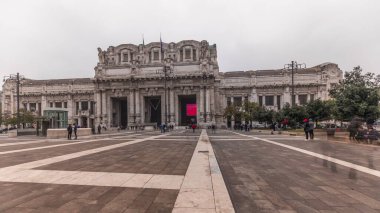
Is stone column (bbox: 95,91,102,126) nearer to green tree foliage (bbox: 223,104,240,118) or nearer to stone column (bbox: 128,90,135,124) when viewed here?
stone column (bbox: 128,90,135,124)

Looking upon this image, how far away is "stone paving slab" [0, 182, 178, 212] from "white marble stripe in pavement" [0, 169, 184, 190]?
344mm

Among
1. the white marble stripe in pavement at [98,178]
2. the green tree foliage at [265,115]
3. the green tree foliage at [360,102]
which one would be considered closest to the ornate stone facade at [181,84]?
the green tree foliage at [265,115]

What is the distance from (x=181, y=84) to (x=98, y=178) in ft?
186

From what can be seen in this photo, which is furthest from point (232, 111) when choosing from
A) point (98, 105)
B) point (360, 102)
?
point (98, 105)

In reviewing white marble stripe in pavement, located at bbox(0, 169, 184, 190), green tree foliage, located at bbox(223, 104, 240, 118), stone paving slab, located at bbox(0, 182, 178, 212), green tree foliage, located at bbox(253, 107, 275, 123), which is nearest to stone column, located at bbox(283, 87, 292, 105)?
green tree foliage, located at bbox(223, 104, 240, 118)

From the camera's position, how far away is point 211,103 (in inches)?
2429

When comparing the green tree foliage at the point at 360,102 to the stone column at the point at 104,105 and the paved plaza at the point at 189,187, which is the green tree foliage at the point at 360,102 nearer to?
the paved plaza at the point at 189,187

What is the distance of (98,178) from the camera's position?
630 centimetres

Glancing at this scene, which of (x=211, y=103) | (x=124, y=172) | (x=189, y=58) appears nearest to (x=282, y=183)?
(x=124, y=172)

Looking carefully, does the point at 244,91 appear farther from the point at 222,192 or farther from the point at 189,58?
the point at 222,192

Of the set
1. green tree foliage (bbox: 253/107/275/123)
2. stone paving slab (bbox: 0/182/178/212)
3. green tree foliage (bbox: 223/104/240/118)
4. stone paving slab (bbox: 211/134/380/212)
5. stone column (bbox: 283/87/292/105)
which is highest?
stone column (bbox: 283/87/292/105)

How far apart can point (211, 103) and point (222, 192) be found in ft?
187

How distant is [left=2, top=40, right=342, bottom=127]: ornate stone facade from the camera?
62.0 meters

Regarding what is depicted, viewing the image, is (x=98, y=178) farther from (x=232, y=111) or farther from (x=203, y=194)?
(x=232, y=111)
